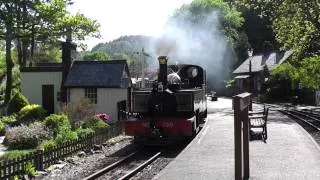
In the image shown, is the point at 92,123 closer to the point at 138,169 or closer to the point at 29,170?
the point at 138,169

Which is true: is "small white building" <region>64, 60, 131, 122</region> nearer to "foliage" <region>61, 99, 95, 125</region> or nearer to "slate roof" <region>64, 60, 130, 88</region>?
"slate roof" <region>64, 60, 130, 88</region>

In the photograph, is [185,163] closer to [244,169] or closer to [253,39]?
[244,169]

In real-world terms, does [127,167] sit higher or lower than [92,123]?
lower

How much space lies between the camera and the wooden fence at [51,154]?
12.4 metres

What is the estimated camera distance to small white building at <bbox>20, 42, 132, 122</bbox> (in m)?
29.8

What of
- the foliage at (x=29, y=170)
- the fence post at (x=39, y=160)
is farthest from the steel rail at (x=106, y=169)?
the fence post at (x=39, y=160)

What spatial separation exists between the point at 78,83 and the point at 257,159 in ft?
58.3

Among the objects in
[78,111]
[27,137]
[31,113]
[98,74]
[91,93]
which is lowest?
[27,137]

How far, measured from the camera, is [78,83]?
3014 centimetres

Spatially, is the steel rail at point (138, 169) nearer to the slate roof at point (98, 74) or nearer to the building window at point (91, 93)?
the slate roof at point (98, 74)

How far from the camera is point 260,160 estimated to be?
45.5 feet

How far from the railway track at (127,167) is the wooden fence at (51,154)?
69.7 inches

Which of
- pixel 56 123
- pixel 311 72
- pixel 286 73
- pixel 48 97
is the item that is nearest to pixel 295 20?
pixel 311 72

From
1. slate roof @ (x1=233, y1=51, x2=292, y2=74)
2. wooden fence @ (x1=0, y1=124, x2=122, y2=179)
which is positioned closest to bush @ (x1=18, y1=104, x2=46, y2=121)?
wooden fence @ (x1=0, y1=124, x2=122, y2=179)
